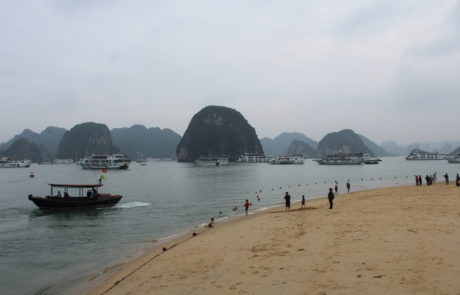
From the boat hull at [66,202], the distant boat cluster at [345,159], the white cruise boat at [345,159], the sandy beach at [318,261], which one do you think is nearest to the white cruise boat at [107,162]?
the distant boat cluster at [345,159]

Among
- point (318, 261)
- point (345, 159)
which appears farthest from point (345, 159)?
point (318, 261)

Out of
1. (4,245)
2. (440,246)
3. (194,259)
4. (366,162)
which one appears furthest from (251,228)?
(366,162)

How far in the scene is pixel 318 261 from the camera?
12.0 m

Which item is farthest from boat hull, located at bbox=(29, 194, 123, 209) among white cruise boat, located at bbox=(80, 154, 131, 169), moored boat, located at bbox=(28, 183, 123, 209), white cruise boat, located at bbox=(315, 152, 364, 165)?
white cruise boat, located at bbox=(315, 152, 364, 165)

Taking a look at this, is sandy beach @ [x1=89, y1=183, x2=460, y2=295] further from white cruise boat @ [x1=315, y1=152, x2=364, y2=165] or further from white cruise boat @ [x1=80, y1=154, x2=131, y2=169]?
white cruise boat @ [x1=315, y1=152, x2=364, y2=165]

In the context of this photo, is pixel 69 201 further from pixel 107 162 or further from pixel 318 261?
pixel 107 162

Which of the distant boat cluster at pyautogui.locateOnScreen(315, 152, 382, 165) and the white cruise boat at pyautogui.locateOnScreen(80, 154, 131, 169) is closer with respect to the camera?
the white cruise boat at pyautogui.locateOnScreen(80, 154, 131, 169)

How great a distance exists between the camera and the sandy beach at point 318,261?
375 inches

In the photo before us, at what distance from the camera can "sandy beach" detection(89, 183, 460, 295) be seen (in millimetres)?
9516

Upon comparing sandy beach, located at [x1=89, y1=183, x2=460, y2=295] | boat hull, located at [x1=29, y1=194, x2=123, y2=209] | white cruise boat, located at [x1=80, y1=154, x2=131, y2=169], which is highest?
white cruise boat, located at [x1=80, y1=154, x2=131, y2=169]

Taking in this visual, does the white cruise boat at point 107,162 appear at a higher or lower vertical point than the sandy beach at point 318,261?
higher

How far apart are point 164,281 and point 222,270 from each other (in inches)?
90.0

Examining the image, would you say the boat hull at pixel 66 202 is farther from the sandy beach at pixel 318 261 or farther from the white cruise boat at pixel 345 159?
the white cruise boat at pixel 345 159

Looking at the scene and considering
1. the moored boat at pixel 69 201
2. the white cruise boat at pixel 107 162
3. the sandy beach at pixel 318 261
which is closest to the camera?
the sandy beach at pixel 318 261
